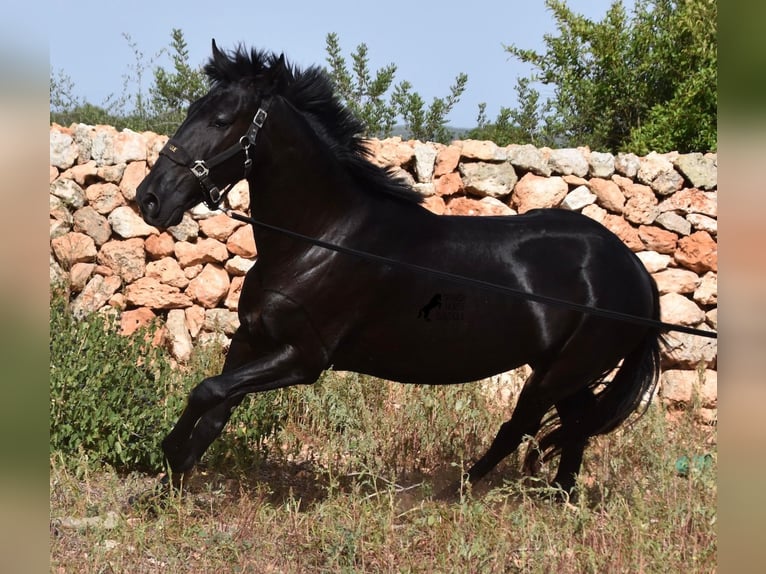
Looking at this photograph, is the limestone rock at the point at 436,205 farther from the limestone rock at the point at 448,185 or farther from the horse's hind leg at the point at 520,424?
the horse's hind leg at the point at 520,424

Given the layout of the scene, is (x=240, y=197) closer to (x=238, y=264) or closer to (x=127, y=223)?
(x=238, y=264)

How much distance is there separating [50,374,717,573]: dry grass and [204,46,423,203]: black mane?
1.42 meters

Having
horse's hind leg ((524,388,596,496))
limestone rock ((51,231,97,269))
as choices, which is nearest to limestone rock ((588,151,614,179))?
horse's hind leg ((524,388,596,496))

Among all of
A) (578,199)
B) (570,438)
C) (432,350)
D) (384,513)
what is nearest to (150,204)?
(432,350)

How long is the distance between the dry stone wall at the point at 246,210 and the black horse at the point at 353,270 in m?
2.39

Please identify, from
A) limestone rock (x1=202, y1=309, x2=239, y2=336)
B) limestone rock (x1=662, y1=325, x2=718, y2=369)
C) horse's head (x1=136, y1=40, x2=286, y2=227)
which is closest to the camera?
horse's head (x1=136, y1=40, x2=286, y2=227)

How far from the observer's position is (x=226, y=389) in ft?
13.3

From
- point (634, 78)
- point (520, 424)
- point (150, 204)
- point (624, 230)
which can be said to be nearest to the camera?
point (150, 204)

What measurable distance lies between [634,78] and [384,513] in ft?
20.1

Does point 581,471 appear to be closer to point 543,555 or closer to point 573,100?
point 543,555

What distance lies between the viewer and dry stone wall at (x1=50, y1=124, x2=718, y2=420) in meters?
7.03

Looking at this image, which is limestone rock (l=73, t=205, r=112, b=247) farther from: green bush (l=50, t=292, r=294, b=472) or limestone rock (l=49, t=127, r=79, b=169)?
green bush (l=50, t=292, r=294, b=472)

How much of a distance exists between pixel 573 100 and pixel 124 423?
6172 mm

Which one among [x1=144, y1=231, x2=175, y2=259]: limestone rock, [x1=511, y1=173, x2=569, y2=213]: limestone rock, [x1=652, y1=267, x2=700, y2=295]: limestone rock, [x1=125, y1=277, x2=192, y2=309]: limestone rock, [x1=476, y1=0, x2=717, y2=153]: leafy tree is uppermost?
[x1=476, y1=0, x2=717, y2=153]: leafy tree
